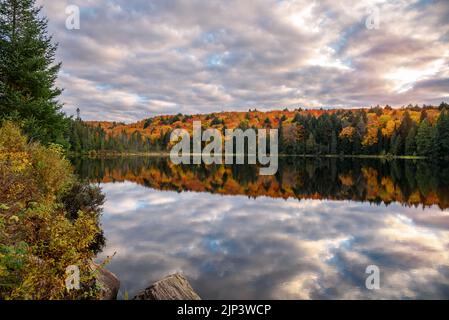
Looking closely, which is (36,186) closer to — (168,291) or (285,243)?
(168,291)

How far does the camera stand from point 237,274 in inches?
410

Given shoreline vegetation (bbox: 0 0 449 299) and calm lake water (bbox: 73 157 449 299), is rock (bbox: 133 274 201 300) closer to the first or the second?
shoreline vegetation (bbox: 0 0 449 299)

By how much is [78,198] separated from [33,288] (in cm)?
1028

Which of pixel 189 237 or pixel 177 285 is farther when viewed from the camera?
pixel 189 237

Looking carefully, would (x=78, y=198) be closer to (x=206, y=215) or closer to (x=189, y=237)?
(x=189, y=237)

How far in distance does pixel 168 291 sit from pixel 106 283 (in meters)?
2.09

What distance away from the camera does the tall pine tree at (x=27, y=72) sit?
67.6 feet

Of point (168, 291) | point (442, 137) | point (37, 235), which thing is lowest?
point (168, 291)

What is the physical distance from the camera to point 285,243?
1421cm

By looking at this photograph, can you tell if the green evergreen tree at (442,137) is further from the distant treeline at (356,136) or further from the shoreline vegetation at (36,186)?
the shoreline vegetation at (36,186)

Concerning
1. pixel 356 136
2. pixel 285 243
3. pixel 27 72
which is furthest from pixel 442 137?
pixel 27 72

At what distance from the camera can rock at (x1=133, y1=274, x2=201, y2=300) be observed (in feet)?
22.5

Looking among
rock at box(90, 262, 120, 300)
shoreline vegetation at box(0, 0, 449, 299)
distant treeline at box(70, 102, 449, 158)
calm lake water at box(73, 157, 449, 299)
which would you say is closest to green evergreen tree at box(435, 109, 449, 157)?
distant treeline at box(70, 102, 449, 158)
